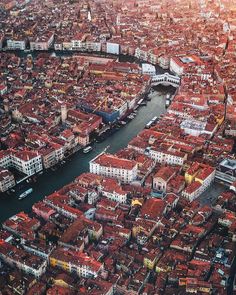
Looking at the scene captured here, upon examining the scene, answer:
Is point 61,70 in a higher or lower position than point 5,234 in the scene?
higher

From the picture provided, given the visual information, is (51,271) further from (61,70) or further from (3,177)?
(61,70)

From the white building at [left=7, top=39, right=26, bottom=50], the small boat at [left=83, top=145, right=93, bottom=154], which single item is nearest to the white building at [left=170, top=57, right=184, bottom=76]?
the small boat at [left=83, top=145, right=93, bottom=154]

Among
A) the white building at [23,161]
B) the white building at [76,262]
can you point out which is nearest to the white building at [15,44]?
the white building at [23,161]

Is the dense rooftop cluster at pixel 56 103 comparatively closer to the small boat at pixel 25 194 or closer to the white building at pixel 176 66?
the small boat at pixel 25 194

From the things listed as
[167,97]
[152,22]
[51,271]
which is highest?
[152,22]

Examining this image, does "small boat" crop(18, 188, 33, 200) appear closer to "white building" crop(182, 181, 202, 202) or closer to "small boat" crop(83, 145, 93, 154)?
"small boat" crop(83, 145, 93, 154)

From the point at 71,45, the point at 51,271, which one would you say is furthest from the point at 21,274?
the point at 71,45
